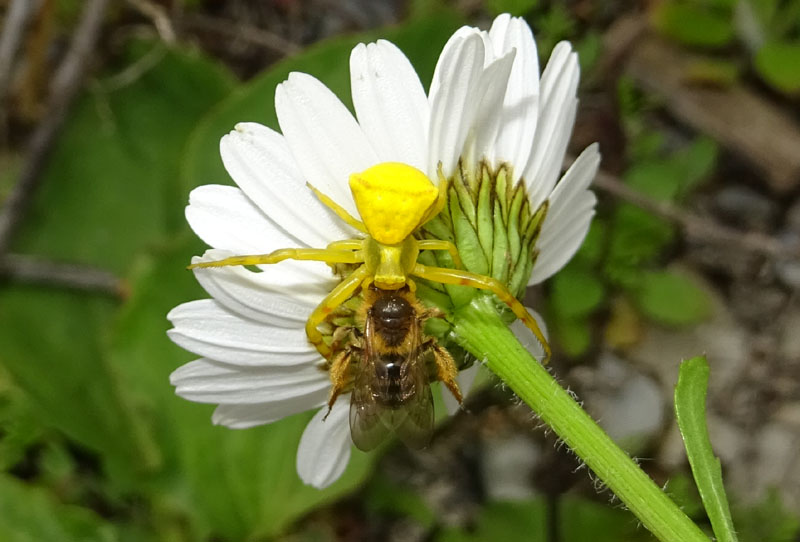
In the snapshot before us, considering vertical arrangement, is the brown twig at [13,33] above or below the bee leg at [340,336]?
above

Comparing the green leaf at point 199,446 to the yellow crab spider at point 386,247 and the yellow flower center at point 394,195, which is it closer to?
the yellow crab spider at point 386,247

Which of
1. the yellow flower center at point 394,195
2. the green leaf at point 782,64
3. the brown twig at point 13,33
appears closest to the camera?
the yellow flower center at point 394,195

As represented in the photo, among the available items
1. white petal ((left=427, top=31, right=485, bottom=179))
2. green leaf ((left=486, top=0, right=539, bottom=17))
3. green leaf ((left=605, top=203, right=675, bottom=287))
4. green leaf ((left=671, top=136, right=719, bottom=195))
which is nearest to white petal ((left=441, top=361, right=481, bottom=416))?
white petal ((left=427, top=31, right=485, bottom=179))

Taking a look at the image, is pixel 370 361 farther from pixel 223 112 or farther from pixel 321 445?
pixel 223 112

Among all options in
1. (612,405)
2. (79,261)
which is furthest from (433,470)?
(79,261)

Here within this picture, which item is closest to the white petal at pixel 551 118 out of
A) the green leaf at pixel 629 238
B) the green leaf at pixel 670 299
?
the green leaf at pixel 629 238

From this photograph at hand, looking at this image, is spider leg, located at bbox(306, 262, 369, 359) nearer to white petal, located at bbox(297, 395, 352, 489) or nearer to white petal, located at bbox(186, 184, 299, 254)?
white petal, located at bbox(186, 184, 299, 254)
